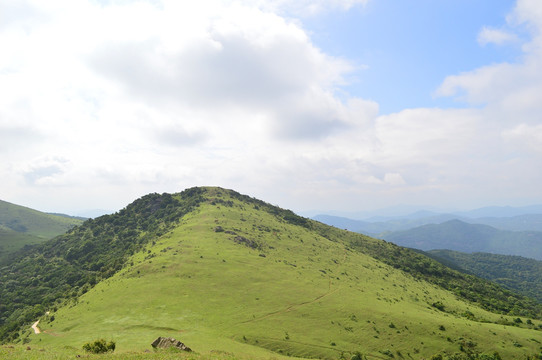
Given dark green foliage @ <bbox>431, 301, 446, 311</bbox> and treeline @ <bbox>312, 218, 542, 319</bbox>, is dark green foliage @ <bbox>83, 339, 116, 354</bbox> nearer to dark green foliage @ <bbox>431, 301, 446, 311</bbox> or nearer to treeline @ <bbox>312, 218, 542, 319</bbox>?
dark green foliage @ <bbox>431, 301, 446, 311</bbox>

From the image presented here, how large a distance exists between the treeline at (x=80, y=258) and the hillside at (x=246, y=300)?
865 millimetres

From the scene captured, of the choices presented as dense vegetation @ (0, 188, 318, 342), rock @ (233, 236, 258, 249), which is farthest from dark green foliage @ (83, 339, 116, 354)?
rock @ (233, 236, 258, 249)

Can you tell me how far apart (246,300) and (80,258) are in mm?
117795

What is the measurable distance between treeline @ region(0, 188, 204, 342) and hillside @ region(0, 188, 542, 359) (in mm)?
865

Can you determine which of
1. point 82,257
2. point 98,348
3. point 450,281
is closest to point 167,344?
point 98,348

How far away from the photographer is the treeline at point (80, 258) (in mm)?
92000

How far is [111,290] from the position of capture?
74.1 metres

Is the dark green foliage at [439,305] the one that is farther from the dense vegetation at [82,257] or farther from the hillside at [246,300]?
the dense vegetation at [82,257]

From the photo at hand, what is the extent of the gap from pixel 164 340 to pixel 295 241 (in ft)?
326

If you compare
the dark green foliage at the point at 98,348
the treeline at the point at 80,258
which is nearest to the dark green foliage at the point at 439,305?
the dark green foliage at the point at 98,348

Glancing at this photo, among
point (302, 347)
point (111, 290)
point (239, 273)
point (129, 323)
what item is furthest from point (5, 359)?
point (239, 273)

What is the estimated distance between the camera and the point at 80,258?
461ft

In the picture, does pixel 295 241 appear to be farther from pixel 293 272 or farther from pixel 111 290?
pixel 111 290

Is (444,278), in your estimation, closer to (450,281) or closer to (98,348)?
(450,281)
